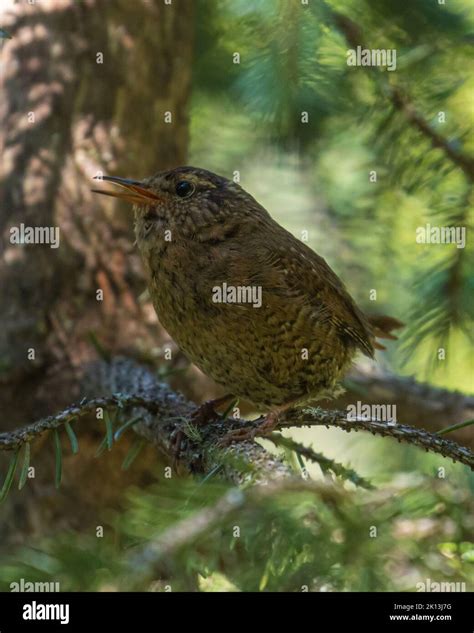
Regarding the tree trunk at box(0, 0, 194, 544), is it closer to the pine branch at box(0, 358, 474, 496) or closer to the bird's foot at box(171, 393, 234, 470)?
the pine branch at box(0, 358, 474, 496)

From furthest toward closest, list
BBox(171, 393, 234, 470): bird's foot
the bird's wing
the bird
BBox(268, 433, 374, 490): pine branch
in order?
the bird's wing → the bird → BBox(171, 393, 234, 470): bird's foot → BBox(268, 433, 374, 490): pine branch

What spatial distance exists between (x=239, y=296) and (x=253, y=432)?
0.56 meters

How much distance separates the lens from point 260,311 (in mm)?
2795

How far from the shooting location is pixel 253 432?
244 cm

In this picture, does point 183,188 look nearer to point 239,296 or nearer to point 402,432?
point 239,296

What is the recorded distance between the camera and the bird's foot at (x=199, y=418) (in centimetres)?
255

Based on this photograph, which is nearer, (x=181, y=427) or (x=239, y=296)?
(x=181, y=427)

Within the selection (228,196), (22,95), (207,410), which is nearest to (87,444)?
(207,410)

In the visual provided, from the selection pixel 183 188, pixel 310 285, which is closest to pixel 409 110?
pixel 310 285

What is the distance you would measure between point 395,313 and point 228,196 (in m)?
1.45

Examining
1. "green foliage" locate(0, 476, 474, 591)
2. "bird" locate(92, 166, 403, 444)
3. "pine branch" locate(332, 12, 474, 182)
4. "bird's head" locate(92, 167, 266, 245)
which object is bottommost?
"green foliage" locate(0, 476, 474, 591)

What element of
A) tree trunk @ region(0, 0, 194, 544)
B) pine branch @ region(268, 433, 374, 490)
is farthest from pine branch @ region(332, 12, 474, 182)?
pine branch @ region(268, 433, 374, 490)

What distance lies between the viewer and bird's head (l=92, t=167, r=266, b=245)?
9.76 feet
